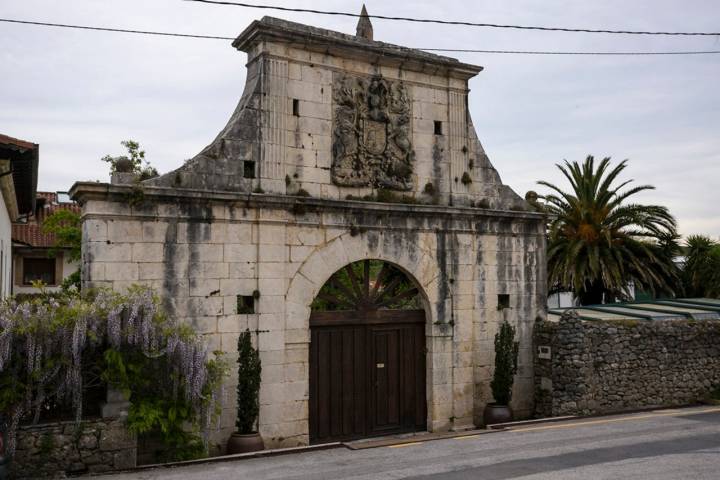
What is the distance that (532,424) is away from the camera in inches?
573

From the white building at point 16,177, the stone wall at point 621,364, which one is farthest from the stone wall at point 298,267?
the white building at point 16,177

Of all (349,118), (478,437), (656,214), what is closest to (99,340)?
(349,118)

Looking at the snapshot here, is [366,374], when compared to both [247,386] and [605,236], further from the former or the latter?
[605,236]

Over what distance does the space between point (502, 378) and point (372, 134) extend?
19.7ft

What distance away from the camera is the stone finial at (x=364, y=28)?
47.6 ft

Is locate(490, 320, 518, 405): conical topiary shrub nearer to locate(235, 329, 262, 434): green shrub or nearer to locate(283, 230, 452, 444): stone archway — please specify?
locate(283, 230, 452, 444): stone archway

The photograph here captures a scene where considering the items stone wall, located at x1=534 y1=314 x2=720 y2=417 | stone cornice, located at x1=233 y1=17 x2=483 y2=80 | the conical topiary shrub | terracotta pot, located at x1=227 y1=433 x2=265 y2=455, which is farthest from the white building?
stone wall, located at x1=534 y1=314 x2=720 y2=417

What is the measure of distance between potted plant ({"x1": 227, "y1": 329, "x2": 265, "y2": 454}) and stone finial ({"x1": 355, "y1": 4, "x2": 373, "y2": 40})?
22.5ft

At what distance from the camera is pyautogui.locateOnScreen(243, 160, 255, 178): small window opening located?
12.7m

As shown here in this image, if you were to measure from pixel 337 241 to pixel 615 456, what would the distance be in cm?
631

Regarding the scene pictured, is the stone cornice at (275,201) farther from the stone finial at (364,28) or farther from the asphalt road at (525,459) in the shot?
the asphalt road at (525,459)

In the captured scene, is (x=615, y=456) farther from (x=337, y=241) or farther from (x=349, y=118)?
(x=349, y=118)

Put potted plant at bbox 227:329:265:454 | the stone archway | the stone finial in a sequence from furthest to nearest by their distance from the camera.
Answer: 1. the stone finial
2. the stone archway
3. potted plant at bbox 227:329:265:454

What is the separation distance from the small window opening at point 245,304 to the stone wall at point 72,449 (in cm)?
284
